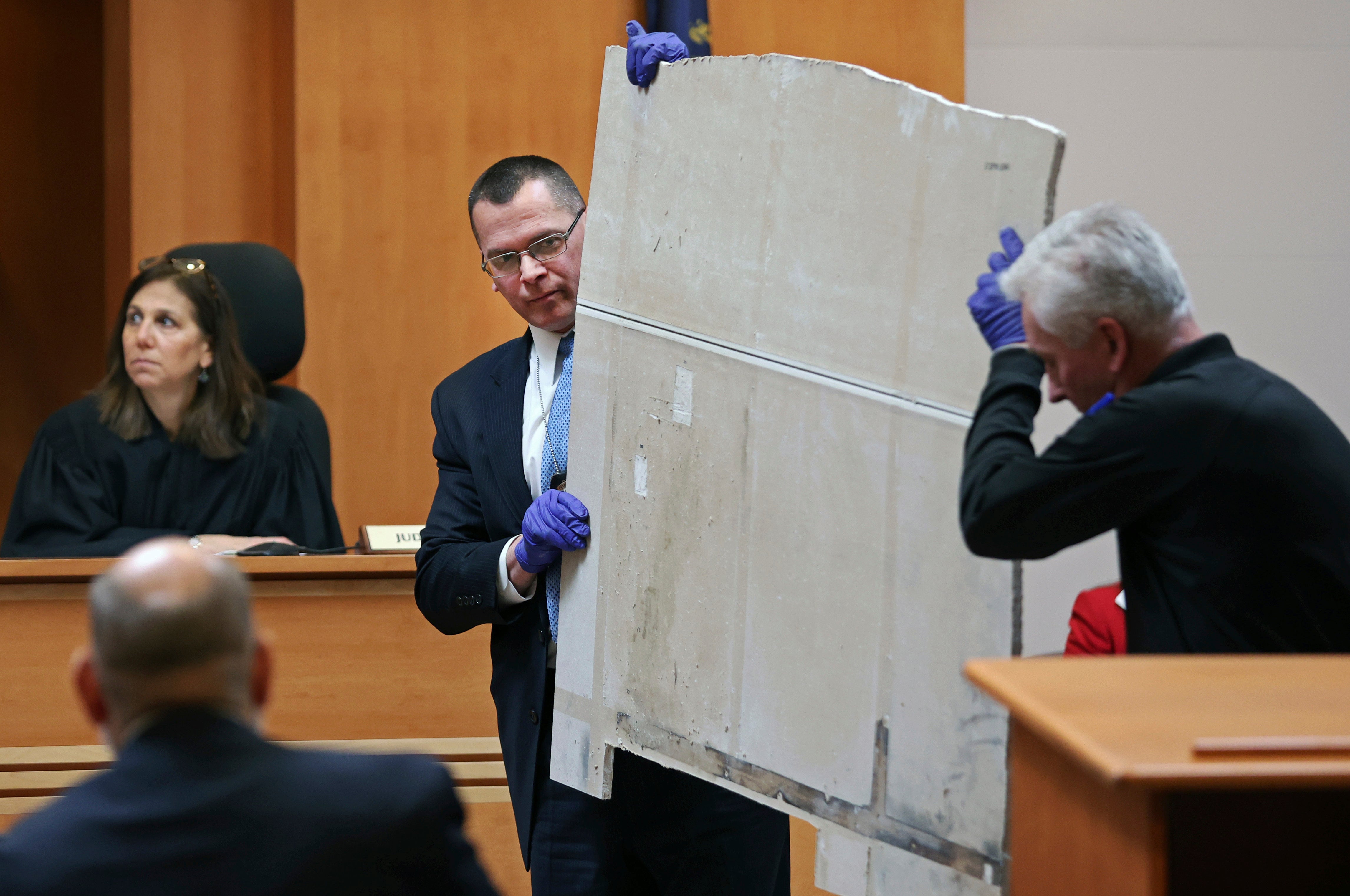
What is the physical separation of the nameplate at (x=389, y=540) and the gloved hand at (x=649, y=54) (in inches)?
59.4

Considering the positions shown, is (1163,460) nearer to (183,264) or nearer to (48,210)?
(183,264)

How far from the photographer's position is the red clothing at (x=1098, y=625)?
269 cm

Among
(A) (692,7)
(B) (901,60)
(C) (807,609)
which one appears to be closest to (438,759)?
(C) (807,609)

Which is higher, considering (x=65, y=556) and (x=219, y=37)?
(x=219, y=37)

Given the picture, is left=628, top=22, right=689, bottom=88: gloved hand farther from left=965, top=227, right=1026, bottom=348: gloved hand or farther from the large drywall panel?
left=965, top=227, right=1026, bottom=348: gloved hand

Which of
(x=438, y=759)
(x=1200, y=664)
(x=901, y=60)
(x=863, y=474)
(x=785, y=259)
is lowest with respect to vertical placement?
(x=438, y=759)

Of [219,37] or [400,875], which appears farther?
[219,37]

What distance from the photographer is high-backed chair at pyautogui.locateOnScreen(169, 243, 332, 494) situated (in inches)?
147

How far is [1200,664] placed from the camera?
1.22 metres

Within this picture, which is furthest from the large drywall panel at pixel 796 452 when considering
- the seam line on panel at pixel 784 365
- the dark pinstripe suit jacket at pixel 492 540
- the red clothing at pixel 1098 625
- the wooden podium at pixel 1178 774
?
the red clothing at pixel 1098 625

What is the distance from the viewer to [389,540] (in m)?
3.07

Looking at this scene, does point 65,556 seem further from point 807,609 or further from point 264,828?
point 264,828

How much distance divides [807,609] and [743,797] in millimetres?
481

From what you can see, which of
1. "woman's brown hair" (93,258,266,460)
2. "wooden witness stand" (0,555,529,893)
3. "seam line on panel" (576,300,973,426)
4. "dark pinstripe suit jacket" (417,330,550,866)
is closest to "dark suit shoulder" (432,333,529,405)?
"dark pinstripe suit jacket" (417,330,550,866)
